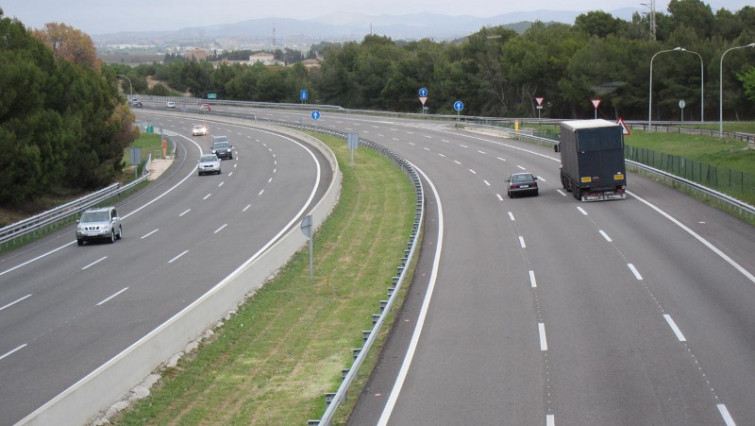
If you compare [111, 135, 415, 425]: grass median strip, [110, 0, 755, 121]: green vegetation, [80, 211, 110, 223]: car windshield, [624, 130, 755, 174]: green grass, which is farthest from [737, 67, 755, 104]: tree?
[80, 211, 110, 223]: car windshield

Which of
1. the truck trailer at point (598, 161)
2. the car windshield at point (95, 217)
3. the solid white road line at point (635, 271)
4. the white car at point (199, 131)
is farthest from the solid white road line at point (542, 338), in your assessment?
the white car at point (199, 131)

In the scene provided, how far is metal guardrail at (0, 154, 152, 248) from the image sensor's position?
41.0 metres

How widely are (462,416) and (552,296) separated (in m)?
10.2

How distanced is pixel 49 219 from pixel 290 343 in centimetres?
2636

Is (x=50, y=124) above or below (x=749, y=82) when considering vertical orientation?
below

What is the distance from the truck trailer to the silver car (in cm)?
2025

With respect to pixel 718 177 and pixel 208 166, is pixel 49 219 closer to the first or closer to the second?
pixel 208 166

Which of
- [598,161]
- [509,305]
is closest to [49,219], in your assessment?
[598,161]

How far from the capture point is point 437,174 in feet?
189

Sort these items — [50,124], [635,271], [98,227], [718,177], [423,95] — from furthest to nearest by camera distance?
[423,95] → [50,124] → [718,177] → [98,227] → [635,271]

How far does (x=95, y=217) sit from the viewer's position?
132 ft

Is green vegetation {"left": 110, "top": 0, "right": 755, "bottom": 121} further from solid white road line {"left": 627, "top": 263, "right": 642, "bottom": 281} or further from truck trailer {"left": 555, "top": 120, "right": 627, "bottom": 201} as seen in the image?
solid white road line {"left": 627, "top": 263, "right": 642, "bottom": 281}

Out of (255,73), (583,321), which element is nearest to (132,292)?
(583,321)

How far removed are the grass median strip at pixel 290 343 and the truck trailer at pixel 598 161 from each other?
811cm
